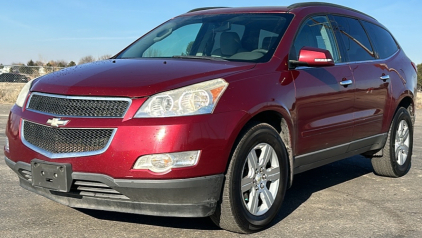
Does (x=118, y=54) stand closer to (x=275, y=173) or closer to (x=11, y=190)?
(x=11, y=190)

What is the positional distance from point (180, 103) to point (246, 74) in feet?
2.27

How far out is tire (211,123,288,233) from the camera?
3836mm

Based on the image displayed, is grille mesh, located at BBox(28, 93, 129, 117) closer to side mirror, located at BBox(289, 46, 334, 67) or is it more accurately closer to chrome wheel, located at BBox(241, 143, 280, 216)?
chrome wheel, located at BBox(241, 143, 280, 216)

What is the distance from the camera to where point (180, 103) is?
3.65 metres

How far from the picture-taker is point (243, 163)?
391 centimetres

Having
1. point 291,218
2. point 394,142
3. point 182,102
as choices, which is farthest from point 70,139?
point 394,142

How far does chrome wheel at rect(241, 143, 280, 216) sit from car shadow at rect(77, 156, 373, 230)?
0.29 meters

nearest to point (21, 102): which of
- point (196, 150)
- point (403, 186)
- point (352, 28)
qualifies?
point (196, 150)

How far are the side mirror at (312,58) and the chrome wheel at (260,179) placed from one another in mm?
853

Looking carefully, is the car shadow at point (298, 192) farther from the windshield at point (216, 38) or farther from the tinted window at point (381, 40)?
the tinted window at point (381, 40)

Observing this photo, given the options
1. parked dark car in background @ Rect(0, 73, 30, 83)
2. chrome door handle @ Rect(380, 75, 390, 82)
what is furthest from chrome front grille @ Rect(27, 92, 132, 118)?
parked dark car in background @ Rect(0, 73, 30, 83)

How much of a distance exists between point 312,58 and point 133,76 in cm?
158

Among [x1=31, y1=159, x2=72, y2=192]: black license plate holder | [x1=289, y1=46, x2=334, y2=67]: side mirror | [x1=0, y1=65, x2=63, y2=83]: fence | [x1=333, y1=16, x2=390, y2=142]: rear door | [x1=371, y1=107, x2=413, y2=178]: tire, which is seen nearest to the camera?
[x1=31, y1=159, x2=72, y2=192]: black license plate holder

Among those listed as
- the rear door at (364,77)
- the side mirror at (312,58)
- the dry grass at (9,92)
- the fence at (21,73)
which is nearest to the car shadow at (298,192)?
the rear door at (364,77)
